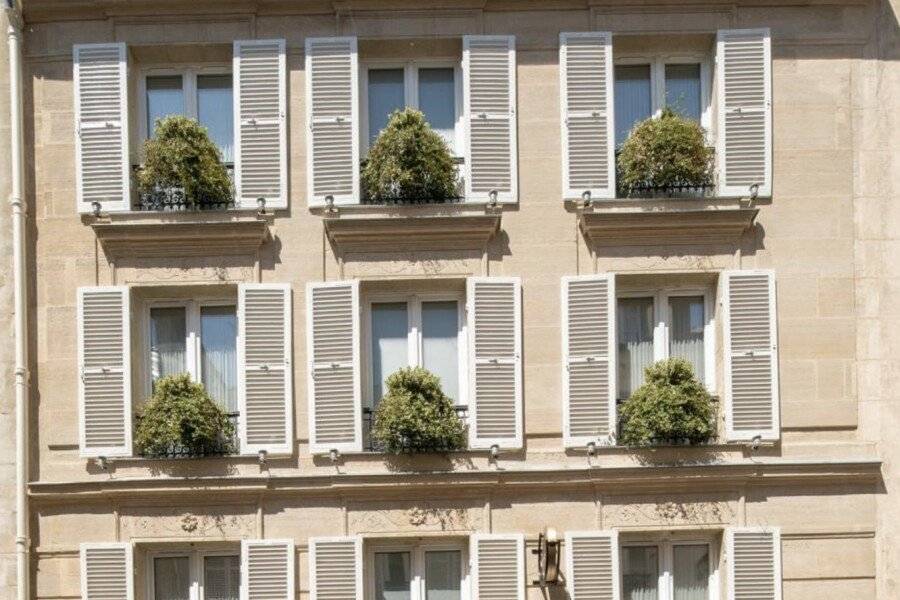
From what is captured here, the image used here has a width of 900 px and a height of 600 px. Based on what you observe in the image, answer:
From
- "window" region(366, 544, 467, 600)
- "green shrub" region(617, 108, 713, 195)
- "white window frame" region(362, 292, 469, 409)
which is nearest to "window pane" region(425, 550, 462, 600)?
"window" region(366, 544, 467, 600)

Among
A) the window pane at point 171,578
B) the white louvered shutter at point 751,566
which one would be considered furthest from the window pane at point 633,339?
the window pane at point 171,578

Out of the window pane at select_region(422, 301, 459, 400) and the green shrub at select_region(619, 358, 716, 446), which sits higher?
the window pane at select_region(422, 301, 459, 400)

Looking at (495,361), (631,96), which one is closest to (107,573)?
(495,361)

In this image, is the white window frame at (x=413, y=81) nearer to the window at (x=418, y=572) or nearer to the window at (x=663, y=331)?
the window at (x=663, y=331)

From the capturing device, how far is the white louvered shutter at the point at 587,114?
15078 mm

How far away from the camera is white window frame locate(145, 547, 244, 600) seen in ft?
49.2

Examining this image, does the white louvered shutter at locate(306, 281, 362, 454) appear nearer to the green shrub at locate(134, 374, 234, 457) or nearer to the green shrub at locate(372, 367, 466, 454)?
the green shrub at locate(372, 367, 466, 454)

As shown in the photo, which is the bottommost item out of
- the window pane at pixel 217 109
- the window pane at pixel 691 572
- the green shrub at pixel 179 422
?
the window pane at pixel 691 572

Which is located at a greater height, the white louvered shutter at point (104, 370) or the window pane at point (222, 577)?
the white louvered shutter at point (104, 370)

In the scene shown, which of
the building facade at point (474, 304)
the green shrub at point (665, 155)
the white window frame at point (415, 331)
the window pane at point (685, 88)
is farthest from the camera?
the window pane at point (685, 88)

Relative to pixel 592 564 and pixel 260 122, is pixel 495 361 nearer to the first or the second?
pixel 592 564

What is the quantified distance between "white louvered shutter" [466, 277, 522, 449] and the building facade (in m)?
0.04

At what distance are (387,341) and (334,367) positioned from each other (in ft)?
2.83

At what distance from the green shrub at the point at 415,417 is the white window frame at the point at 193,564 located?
2427 mm
